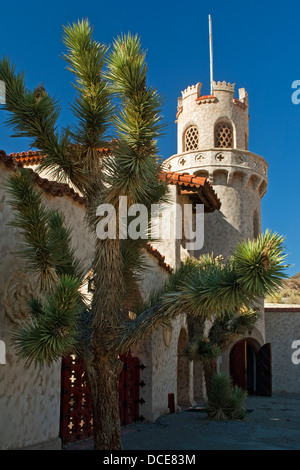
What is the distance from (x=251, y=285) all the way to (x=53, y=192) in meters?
4.27

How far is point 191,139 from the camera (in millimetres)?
21953

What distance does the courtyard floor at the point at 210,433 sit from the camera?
28.5ft

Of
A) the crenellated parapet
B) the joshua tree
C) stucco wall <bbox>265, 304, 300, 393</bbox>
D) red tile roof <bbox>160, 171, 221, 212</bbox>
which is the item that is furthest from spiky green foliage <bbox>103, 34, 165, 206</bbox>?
stucco wall <bbox>265, 304, 300, 393</bbox>

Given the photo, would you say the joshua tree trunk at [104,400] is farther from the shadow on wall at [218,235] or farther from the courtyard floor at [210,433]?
the shadow on wall at [218,235]

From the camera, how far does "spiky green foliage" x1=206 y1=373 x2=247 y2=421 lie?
12141mm

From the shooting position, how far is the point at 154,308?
658cm

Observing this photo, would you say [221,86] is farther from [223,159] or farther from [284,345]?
[284,345]

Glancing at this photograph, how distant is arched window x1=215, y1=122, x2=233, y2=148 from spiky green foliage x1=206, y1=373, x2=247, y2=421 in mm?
12049

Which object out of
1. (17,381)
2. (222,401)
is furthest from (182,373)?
(17,381)

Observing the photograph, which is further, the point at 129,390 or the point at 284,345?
the point at 284,345

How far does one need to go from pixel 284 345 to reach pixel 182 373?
29.0ft

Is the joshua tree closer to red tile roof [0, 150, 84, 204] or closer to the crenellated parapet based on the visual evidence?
red tile roof [0, 150, 84, 204]

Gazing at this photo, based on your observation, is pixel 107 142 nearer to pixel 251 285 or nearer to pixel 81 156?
pixel 81 156

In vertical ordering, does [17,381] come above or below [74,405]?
above
